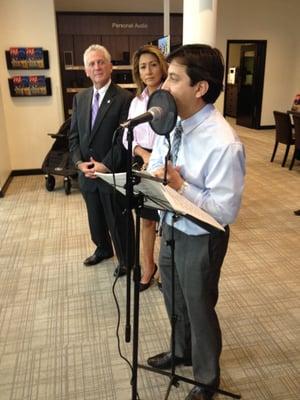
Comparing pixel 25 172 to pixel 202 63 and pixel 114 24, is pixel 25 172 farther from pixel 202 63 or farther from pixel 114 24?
pixel 114 24

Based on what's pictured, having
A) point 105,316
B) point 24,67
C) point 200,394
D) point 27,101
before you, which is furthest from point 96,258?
point 24,67

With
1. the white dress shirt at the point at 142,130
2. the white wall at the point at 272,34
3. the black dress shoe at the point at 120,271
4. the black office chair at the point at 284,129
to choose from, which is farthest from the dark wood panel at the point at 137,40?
the black dress shoe at the point at 120,271


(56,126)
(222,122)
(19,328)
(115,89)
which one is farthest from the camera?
(56,126)

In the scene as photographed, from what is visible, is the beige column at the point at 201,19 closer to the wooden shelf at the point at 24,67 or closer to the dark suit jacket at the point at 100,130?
the dark suit jacket at the point at 100,130

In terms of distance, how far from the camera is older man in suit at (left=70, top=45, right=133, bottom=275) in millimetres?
2434

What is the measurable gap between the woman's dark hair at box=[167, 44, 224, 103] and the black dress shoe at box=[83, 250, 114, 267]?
2.06 m

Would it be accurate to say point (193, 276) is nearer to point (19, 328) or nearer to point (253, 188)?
point (19, 328)

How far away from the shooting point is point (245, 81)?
1037 cm

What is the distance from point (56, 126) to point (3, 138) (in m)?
0.80

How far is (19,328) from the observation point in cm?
225

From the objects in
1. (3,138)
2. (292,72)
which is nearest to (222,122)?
(3,138)

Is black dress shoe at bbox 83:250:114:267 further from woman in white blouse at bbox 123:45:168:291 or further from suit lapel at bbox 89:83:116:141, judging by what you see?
suit lapel at bbox 89:83:116:141

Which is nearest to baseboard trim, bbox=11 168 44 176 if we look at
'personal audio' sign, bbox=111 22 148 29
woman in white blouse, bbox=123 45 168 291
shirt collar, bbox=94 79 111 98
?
shirt collar, bbox=94 79 111 98

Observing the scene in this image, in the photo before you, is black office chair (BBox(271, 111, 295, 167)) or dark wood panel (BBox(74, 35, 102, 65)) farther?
dark wood panel (BBox(74, 35, 102, 65))
